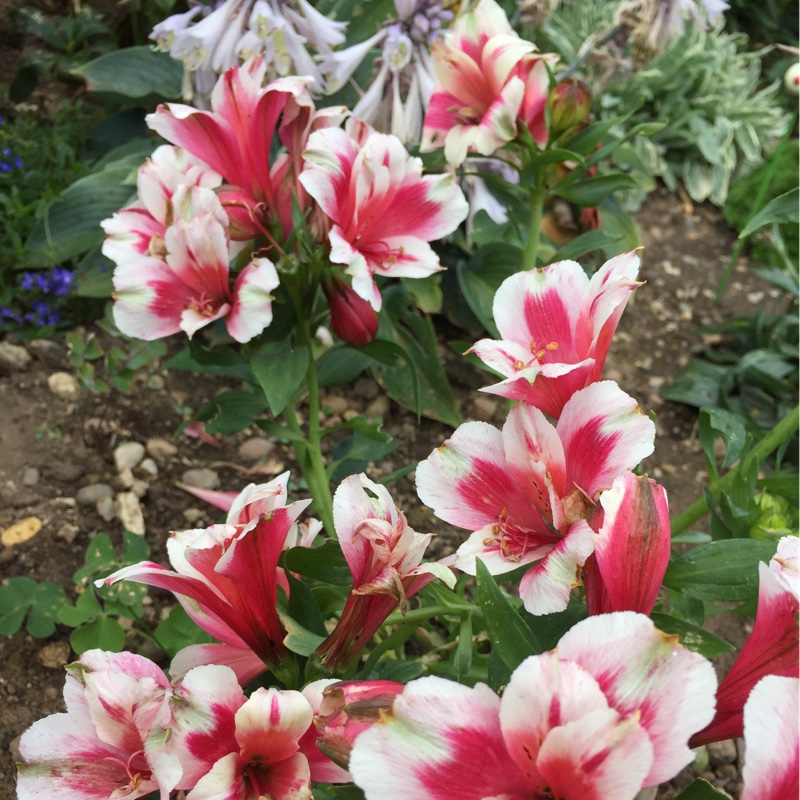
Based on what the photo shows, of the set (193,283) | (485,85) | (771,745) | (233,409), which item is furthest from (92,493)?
(771,745)

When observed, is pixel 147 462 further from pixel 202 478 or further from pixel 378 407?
pixel 378 407

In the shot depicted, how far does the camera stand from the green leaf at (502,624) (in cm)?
59

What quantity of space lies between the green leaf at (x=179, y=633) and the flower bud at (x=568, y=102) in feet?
2.87

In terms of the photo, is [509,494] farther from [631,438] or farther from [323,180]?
[323,180]

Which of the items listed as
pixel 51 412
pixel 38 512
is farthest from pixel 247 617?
pixel 51 412

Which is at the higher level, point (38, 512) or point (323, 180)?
point (323, 180)

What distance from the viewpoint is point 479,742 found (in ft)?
1.60

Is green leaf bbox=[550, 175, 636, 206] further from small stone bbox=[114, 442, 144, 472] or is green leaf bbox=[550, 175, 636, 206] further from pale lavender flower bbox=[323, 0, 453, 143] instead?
small stone bbox=[114, 442, 144, 472]

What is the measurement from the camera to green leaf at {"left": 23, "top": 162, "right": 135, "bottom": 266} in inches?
77.7

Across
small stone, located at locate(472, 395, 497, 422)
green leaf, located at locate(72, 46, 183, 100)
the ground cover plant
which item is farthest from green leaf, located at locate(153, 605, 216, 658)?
green leaf, located at locate(72, 46, 183, 100)

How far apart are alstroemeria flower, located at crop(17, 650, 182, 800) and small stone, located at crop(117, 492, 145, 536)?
3.14 feet

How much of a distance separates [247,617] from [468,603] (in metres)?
0.21

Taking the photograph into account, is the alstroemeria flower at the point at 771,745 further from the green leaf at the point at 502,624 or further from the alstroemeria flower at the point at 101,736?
the alstroemeria flower at the point at 101,736

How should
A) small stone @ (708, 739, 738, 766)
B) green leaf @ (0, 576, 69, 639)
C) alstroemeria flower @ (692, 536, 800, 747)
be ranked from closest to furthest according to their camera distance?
alstroemeria flower @ (692, 536, 800, 747)
green leaf @ (0, 576, 69, 639)
small stone @ (708, 739, 738, 766)
